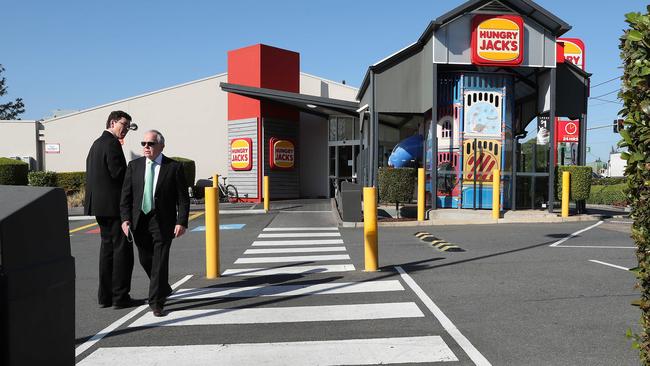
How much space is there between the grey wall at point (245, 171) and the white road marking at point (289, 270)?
14.4 meters

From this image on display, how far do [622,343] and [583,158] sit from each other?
14.5 metres

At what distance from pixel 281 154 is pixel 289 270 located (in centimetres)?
1486

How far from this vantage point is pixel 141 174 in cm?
490

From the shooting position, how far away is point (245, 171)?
2178 centimetres

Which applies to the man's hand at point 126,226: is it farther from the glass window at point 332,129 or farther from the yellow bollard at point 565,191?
the glass window at point 332,129

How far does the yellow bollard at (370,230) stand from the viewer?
675cm

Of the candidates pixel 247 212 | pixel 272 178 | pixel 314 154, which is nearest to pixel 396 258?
pixel 247 212

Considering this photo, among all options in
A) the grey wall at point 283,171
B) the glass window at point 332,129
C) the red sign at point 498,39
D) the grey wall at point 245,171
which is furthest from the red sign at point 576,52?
the grey wall at point 245,171

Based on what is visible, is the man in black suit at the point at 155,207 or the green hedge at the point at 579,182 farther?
the green hedge at the point at 579,182

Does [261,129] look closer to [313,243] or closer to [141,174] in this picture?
[313,243]

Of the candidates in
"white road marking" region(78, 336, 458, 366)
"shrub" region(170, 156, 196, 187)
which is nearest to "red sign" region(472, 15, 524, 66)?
"white road marking" region(78, 336, 458, 366)

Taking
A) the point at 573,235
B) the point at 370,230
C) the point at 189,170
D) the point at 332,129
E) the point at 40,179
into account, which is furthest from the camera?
the point at 332,129

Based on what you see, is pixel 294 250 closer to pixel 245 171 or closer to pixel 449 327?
pixel 449 327

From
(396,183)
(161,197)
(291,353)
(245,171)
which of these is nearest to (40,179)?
(245,171)
